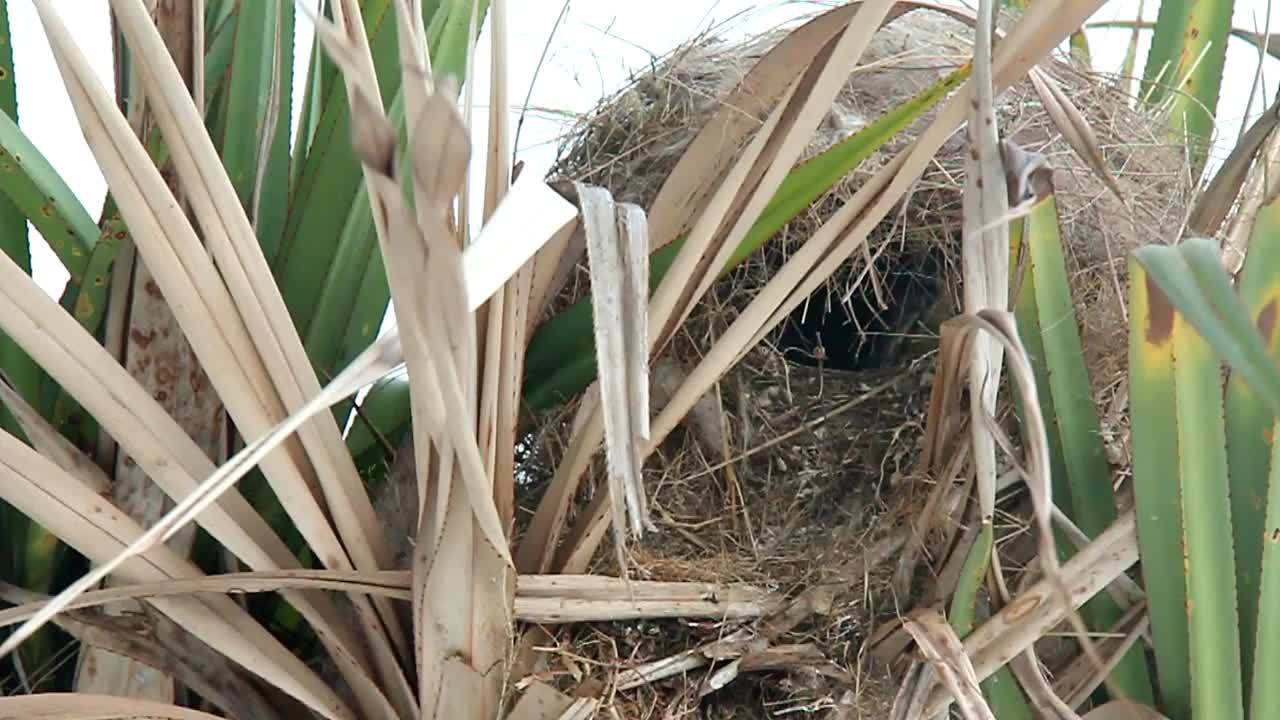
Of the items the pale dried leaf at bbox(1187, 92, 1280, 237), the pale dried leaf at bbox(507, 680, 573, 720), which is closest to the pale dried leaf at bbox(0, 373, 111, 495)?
the pale dried leaf at bbox(507, 680, 573, 720)

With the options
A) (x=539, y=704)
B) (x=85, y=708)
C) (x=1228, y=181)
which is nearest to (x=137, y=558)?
(x=85, y=708)

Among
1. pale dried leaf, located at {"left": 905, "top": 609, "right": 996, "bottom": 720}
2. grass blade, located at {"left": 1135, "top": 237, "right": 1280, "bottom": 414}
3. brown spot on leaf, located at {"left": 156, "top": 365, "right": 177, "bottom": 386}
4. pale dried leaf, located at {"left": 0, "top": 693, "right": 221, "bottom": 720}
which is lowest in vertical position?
pale dried leaf, located at {"left": 905, "top": 609, "right": 996, "bottom": 720}

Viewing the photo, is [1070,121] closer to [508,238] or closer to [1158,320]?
[1158,320]

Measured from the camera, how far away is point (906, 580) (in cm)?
70

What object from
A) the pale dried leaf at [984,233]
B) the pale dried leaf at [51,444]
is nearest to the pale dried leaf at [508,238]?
the pale dried leaf at [984,233]

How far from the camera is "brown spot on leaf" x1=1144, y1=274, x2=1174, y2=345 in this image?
25.3 inches

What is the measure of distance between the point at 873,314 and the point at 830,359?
0.09 m

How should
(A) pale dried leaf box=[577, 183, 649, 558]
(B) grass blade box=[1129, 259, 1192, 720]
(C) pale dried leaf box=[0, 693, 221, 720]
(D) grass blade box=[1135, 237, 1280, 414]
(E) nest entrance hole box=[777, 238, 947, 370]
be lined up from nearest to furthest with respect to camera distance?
1. (D) grass blade box=[1135, 237, 1280, 414]
2. (A) pale dried leaf box=[577, 183, 649, 558]
3. (C) pale dried leaf box=[0, 693, 221, 720]
4. (B) grass blade box=[1129, 259, 1192, 720]
5. (E) nest entrance hole box=[777, 238, 947, 370]

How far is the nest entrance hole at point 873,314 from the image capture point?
2.74ft

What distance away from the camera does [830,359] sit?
97 centimetres

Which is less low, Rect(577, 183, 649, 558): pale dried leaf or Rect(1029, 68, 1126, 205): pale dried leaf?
Rect(1029, 68, 1126, 205): pale dried leaf

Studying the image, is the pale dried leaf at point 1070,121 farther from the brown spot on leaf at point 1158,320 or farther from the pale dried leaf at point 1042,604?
the pale dried leaf at point 1042,604

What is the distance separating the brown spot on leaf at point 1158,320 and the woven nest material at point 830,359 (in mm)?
120

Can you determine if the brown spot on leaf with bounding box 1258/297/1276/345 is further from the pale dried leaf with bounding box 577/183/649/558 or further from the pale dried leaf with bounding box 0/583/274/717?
the pale dried leaf with bounding box 0/583/274/717
